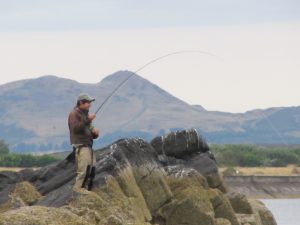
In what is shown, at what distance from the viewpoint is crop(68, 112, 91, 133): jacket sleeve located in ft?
70.4

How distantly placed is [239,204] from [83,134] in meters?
12.7

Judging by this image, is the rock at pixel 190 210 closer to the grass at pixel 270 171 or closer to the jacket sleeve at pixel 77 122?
the jacket sleeve at pixel 77 122

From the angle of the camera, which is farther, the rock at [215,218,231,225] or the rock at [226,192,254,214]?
the rock at [226,192,254,214]

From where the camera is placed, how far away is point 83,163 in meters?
22.0

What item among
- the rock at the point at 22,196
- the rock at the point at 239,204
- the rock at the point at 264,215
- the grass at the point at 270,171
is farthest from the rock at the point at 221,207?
the grass at the point at 270,171

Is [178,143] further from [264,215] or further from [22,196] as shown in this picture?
[22,196]

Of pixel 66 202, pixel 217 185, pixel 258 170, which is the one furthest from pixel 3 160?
pixel 66 202

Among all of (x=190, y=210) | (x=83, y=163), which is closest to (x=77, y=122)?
(x=83, y=163)

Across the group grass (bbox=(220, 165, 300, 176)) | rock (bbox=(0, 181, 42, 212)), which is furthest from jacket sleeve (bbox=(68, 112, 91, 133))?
grass (bbox=(220, 165, 300, 176))

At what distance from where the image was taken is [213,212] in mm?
26922

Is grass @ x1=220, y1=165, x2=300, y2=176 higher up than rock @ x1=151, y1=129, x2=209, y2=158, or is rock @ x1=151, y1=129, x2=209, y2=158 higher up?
rock @ x1=151, y1=129, x2=209, y2=158

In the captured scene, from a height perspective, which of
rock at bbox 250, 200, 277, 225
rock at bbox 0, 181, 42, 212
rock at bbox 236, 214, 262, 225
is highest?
rock at bbox 0, 181, 42, 212

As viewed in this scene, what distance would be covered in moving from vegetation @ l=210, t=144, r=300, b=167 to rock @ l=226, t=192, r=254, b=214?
97394 millimetres

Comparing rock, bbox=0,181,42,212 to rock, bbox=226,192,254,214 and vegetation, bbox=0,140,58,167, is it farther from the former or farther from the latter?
vegetation, bbox=0,140,58,167
